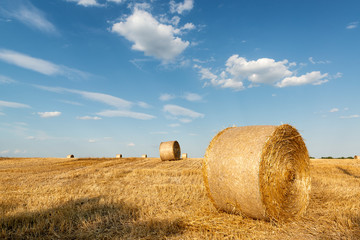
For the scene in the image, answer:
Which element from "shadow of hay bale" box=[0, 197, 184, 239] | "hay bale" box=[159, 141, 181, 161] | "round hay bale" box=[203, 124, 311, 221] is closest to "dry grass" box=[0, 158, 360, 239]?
"shadow of hay bale" box=[0, 197, 184, 239]

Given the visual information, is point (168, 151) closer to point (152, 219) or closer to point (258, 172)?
point (152, 219)

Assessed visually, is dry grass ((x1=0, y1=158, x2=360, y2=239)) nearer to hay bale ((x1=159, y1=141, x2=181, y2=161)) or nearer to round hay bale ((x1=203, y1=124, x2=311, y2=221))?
round hay bale ((x1=203, y1=124, x2=311, y2=221))

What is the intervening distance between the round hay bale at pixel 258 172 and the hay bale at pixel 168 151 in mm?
15581

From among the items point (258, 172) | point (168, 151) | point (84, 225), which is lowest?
point (84, 225)

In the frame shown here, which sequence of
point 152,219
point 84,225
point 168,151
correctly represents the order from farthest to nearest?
point 168,151
point 152,219
point 84,225

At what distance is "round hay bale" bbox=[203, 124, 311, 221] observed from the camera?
506 cm

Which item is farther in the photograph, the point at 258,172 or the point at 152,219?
the point at 258,172

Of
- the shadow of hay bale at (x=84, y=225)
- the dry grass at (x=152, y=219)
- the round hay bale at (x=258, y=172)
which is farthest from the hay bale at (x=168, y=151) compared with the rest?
the shadow of hay bale at (x=84, y=225)

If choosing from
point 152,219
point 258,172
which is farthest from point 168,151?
point 258,172

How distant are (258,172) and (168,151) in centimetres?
1694

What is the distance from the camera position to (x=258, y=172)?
195 inches

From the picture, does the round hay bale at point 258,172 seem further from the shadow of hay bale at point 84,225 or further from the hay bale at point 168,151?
the hay bale at point 168,151

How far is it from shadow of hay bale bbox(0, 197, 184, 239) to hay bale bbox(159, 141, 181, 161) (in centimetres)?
1598

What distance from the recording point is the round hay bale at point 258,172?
16.6 ft
